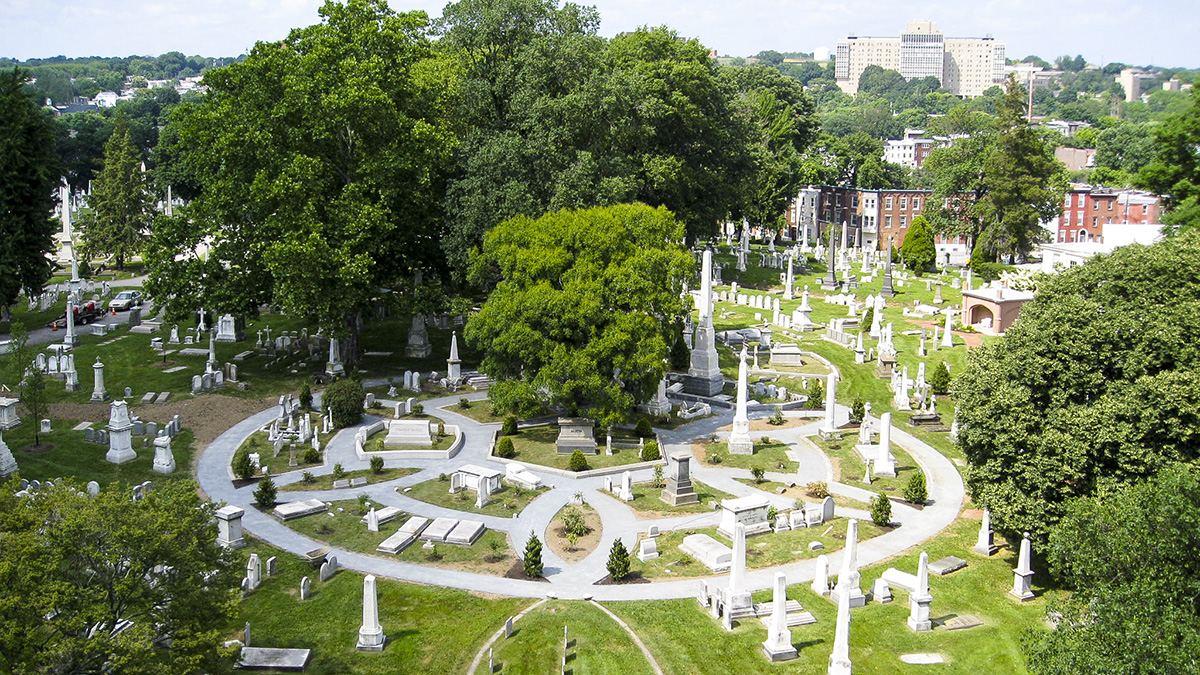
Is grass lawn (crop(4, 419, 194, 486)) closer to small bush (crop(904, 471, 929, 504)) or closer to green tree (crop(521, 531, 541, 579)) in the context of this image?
green tree (crop(521, 531, 541, 579))

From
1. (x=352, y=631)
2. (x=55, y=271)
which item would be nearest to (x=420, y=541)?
(x=352, y=631)

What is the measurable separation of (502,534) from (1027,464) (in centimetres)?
1528

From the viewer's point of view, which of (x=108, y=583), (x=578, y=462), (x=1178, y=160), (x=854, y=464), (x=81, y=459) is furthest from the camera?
(x=1178, y=160)

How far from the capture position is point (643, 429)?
1503 inches

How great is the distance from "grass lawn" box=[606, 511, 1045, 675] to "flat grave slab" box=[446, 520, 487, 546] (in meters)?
5.62

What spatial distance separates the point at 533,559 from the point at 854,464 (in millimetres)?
15030

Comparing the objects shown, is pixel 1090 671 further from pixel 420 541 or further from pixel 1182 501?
pixel 420 541

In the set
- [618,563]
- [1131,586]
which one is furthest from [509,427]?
[1131,586]

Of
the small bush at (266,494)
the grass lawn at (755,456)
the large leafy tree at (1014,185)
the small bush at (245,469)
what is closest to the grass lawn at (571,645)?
the small bush at (266,494)

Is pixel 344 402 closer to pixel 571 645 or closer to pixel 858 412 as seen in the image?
pixel 571 645

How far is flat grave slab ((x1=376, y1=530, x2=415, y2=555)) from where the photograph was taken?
92.6ft

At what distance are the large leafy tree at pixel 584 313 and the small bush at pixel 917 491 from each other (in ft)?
33.2

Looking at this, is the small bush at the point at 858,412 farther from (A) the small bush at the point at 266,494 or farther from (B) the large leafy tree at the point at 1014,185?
(B) the large leafy tree at the point at 1014,185

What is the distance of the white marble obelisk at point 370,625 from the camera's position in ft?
75.7
